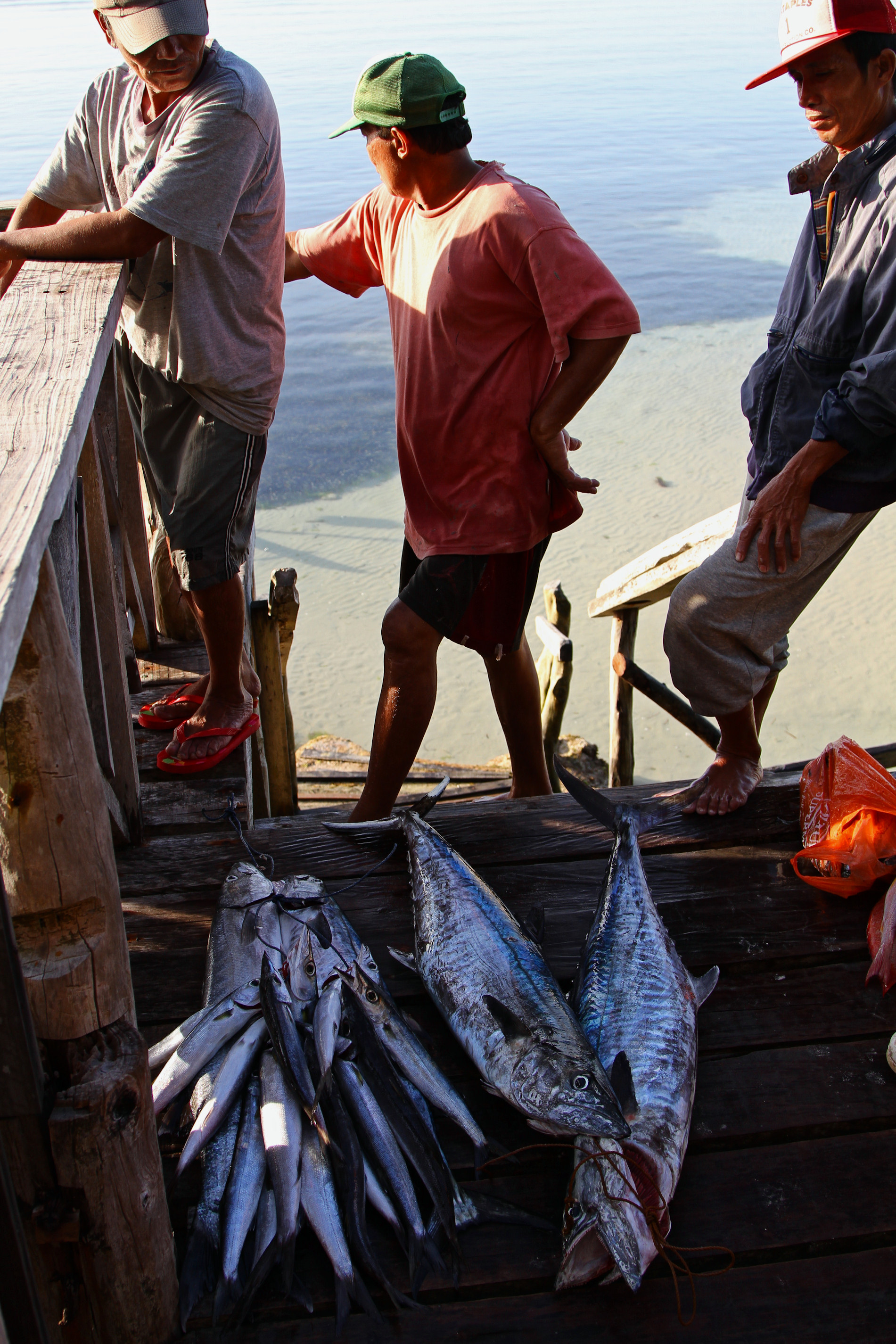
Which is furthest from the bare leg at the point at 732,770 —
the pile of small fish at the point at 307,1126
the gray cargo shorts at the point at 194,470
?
the gray cargo shorts at the point at 194,470

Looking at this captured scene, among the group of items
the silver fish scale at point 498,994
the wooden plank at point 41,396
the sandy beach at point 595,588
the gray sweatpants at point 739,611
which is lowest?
the sandy beach at point 595,588

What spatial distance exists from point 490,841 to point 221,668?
110cm

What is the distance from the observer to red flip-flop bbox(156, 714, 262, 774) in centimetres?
337

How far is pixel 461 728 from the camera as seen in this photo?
10.7 m

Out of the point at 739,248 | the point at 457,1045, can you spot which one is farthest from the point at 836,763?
the point at 739,248

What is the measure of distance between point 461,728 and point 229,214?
8.13m

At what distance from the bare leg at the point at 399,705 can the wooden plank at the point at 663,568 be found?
4.32 feet

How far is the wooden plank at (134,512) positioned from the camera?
3828 millimetres

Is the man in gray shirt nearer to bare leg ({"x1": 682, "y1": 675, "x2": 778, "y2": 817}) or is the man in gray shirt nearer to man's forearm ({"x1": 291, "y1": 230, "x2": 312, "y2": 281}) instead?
man's forearm ({"x1": 291, "y1": 230, "x2": 312, "y2": 281})

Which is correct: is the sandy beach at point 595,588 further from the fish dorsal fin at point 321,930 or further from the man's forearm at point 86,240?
the man's forearm at point 86,240

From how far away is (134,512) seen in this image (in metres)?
3.99

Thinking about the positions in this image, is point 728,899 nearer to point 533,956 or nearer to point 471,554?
point 533,956

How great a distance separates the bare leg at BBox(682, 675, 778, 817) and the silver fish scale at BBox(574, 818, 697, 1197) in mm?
498

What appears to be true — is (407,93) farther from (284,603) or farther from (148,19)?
(284,603)
